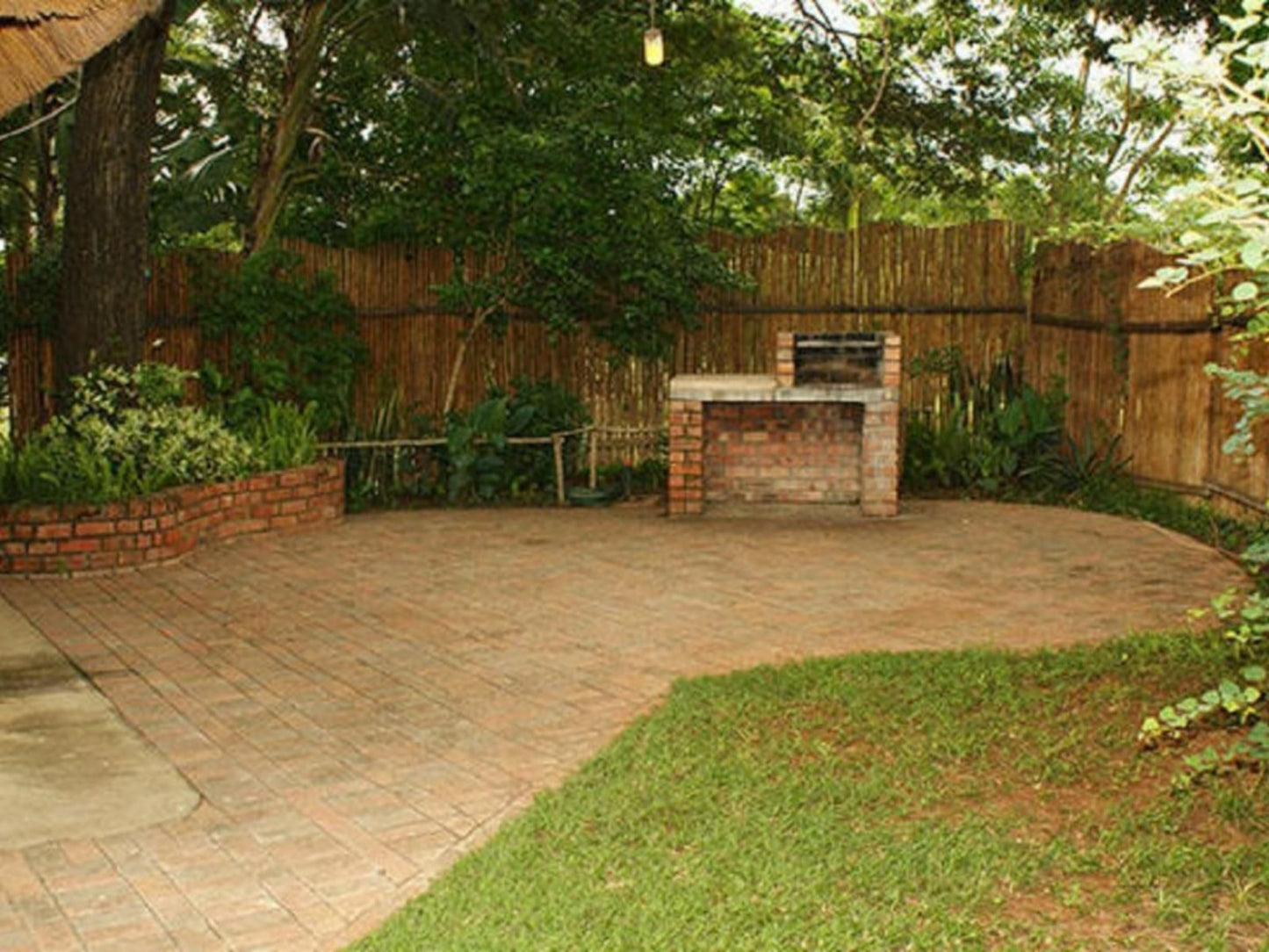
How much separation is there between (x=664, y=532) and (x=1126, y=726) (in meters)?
5.33

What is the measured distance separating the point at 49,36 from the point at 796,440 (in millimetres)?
8770

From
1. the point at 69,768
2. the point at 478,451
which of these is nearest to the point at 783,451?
the point at 478,451

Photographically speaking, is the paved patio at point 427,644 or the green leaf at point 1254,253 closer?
the green leaf at point 1254,253

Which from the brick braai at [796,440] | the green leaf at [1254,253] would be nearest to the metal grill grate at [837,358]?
the brick braai at [796,440]

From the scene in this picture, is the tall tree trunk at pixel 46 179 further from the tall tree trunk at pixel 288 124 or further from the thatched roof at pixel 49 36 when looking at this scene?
the thatched roof at pixel 49 36

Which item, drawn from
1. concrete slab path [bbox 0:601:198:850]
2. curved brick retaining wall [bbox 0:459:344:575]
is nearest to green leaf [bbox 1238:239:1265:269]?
concrete slab path [bbox 0:601:198:850]

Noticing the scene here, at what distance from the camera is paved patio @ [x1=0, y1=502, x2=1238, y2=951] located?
4059 mm

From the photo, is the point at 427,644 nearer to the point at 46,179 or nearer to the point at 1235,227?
the point at 1235,227

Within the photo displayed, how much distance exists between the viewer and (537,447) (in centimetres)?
1211

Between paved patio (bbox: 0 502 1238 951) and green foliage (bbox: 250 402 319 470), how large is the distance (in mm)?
667

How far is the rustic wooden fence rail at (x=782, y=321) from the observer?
11.8 m

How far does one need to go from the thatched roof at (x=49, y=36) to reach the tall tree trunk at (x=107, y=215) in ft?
26.0

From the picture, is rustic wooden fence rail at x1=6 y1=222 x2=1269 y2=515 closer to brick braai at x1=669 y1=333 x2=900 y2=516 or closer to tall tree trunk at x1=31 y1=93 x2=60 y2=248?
brick braai at x1=669 y1=333 x2=900 y2=516

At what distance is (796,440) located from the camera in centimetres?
1084
